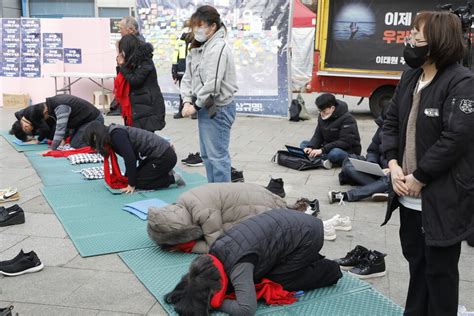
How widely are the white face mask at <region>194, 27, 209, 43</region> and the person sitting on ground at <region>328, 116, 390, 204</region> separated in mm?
1774

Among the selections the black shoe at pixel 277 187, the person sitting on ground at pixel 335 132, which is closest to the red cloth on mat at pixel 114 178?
the black shoe at pixel 277 187

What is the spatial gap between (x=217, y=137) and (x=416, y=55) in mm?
2560

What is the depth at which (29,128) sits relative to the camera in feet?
25.2

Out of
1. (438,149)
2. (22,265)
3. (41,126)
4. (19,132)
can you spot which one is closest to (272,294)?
(438,149)

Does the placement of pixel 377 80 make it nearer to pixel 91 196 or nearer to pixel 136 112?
pixel 136 112

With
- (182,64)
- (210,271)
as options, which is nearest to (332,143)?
(210,271)

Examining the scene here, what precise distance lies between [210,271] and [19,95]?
1028cm

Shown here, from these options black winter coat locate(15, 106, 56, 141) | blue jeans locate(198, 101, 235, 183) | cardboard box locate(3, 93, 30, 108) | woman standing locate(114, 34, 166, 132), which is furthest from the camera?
cardboard box locate(3, 93, 30, 108)

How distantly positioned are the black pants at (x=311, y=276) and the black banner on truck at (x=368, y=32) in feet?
24.5

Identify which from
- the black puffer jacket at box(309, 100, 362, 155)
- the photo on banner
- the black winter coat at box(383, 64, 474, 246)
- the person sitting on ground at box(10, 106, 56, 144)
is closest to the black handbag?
the black puffer jacket at box(309, 100, 362, 155)

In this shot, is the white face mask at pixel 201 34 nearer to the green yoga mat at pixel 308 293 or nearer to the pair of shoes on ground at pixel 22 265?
the green yoga mat at pixel 308 293

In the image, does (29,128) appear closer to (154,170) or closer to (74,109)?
(74,109)

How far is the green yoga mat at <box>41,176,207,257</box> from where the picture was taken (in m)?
4.05

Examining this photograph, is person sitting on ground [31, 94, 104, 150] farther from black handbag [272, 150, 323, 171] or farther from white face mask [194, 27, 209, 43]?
white face mask [194, 27, 209, 43]
